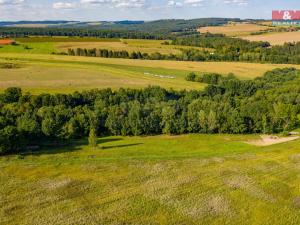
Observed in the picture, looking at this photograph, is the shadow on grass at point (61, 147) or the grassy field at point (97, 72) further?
the grassy field at point (97, 72)

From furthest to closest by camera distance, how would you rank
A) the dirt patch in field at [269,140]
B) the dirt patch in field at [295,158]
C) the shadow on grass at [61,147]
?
the dirt patch in field at [269,140] → the shadow on grass at [61,147] → the dirt patch in field at [295,158]

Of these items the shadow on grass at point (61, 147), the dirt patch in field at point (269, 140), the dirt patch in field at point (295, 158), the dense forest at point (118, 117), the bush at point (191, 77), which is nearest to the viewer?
the dirt patch in field at point (295, 158)

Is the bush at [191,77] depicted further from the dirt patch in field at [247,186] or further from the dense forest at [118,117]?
the dirt patch in field at [247,186]

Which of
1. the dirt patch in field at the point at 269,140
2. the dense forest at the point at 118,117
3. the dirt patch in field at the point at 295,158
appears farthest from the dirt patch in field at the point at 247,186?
the dense forest at the point at 118,117

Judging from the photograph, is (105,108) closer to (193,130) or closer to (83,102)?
(83,102)

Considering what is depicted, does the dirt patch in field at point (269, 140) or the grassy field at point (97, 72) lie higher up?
the grassy field at point (97, 72)

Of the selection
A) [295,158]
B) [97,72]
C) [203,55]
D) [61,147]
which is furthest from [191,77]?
[295,158]

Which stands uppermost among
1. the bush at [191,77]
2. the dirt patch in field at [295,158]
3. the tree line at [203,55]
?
the tree line at [203,55]

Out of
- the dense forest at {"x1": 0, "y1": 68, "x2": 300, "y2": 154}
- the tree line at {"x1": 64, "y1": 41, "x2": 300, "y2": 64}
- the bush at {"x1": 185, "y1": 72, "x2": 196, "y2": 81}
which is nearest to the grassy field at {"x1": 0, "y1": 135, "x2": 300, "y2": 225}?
the dense forest at {"x1": 0, "y1": 68, "x2": 300, "y2": 154}
